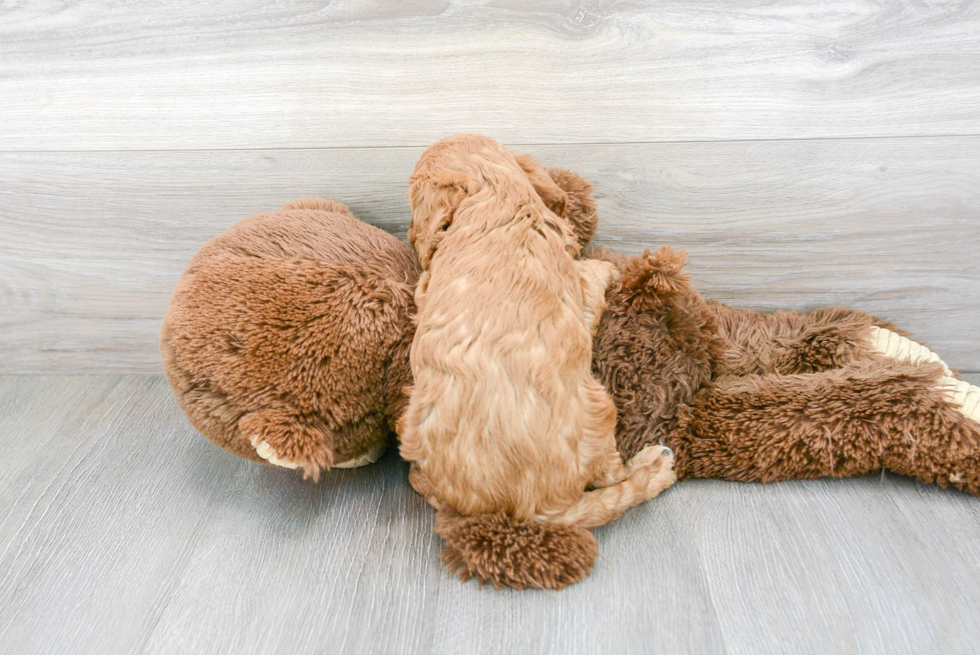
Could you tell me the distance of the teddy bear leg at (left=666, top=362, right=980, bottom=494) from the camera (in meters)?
0.85

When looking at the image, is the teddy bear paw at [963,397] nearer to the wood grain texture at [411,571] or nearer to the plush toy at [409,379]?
the plush toy at [409,379]

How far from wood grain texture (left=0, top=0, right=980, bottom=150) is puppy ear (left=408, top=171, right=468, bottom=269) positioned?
0.22 metres

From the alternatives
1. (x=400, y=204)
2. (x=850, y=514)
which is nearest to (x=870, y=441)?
(x=850, y=514)

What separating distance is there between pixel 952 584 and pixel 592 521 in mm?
421

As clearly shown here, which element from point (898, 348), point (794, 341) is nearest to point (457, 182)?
point (794, 341)

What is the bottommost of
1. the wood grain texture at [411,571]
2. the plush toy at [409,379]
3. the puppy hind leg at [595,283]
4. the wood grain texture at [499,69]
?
the wood grain texture at [411,571]

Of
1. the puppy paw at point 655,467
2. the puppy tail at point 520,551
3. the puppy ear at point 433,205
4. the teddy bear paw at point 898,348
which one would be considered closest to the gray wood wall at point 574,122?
the teddy bear paw at point 898,348

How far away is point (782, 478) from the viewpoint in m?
0.90

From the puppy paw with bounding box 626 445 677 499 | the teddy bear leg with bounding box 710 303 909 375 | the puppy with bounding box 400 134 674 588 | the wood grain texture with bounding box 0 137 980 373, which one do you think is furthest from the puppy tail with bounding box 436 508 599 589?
the wood grain texture with bounding box 0 137 980 373

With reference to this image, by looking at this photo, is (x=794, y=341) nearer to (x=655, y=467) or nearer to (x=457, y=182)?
(x=655, y=467)

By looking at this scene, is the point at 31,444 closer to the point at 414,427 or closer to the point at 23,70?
the point at 23,70

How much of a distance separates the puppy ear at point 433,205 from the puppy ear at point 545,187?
124 millimetres

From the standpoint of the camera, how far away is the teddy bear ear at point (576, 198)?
3.09 ft

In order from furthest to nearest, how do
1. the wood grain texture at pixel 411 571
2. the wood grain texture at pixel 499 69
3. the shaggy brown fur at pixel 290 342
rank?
the wood grain texture at pixel 499 69
the shaggy brown fur at pixel 290 342
the wood grain texture at pixel 411 571
